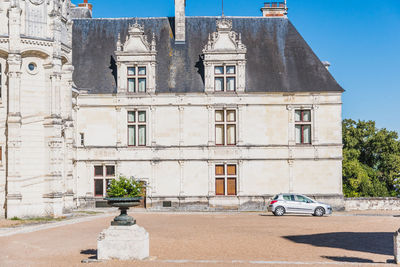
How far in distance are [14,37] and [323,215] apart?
633 inches

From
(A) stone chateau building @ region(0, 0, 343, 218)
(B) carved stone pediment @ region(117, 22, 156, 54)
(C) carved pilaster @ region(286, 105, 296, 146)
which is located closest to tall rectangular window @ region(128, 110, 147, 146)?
(A) stone chateau building @ region(0, 0, 343, 218)

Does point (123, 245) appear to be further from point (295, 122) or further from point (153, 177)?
point (295, 122)

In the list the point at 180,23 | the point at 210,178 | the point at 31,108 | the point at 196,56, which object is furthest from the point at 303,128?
the point at 31,108

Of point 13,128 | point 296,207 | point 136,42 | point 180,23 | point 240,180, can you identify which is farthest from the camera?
point 180,23

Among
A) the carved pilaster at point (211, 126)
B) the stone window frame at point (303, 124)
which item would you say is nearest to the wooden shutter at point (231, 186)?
the carved pilaster at point (211, 126)

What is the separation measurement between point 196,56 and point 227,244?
63.9 feet

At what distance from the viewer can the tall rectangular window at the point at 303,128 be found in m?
31.7

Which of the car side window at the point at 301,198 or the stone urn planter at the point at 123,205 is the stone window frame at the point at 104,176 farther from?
the stone urn planter at the point at 123,205

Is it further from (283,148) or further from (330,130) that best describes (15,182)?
(330,130)

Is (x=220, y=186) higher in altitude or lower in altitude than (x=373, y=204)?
higher

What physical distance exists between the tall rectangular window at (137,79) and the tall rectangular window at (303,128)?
28.7 feet

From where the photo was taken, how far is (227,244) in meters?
14.9

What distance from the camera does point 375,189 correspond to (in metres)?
43.6

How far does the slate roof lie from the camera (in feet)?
104
